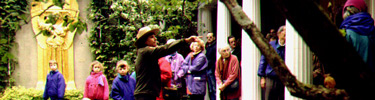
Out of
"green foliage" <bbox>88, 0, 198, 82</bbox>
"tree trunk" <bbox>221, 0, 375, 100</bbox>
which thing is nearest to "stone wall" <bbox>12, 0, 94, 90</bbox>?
"green foliage" <bbox>88, 0, 198, 82</bbox>

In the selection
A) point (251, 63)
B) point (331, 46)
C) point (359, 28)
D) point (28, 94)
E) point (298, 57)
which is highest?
point (359, 28)

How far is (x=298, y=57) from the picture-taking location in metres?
8.52

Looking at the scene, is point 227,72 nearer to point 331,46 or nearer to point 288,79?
point 288,79

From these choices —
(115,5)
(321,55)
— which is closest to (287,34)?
(321,55)

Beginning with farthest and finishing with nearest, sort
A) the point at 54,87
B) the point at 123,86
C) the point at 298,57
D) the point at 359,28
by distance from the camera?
the point at 54,87
the point at 123,86
the point at 298,57
the point at 359,28

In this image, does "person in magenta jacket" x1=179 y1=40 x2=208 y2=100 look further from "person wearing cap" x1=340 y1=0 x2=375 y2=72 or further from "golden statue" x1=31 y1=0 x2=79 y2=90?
"golden statue" x1=31 y1=0 x2=79 y2=90

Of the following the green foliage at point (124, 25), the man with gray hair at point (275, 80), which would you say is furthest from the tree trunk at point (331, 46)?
the green foliage at point (124, 25)

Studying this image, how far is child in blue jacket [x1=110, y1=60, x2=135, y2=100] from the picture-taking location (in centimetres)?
934

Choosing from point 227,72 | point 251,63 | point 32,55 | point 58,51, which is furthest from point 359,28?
point 32,55

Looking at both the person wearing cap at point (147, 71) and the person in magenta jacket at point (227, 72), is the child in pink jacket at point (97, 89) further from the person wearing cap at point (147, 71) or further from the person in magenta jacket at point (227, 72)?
the person wearing cap at point (147, 71)

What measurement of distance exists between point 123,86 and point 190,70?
2.30 meters

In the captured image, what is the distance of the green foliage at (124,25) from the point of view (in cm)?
1625

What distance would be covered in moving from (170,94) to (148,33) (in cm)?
171

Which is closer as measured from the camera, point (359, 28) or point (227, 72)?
point (359, 28)
